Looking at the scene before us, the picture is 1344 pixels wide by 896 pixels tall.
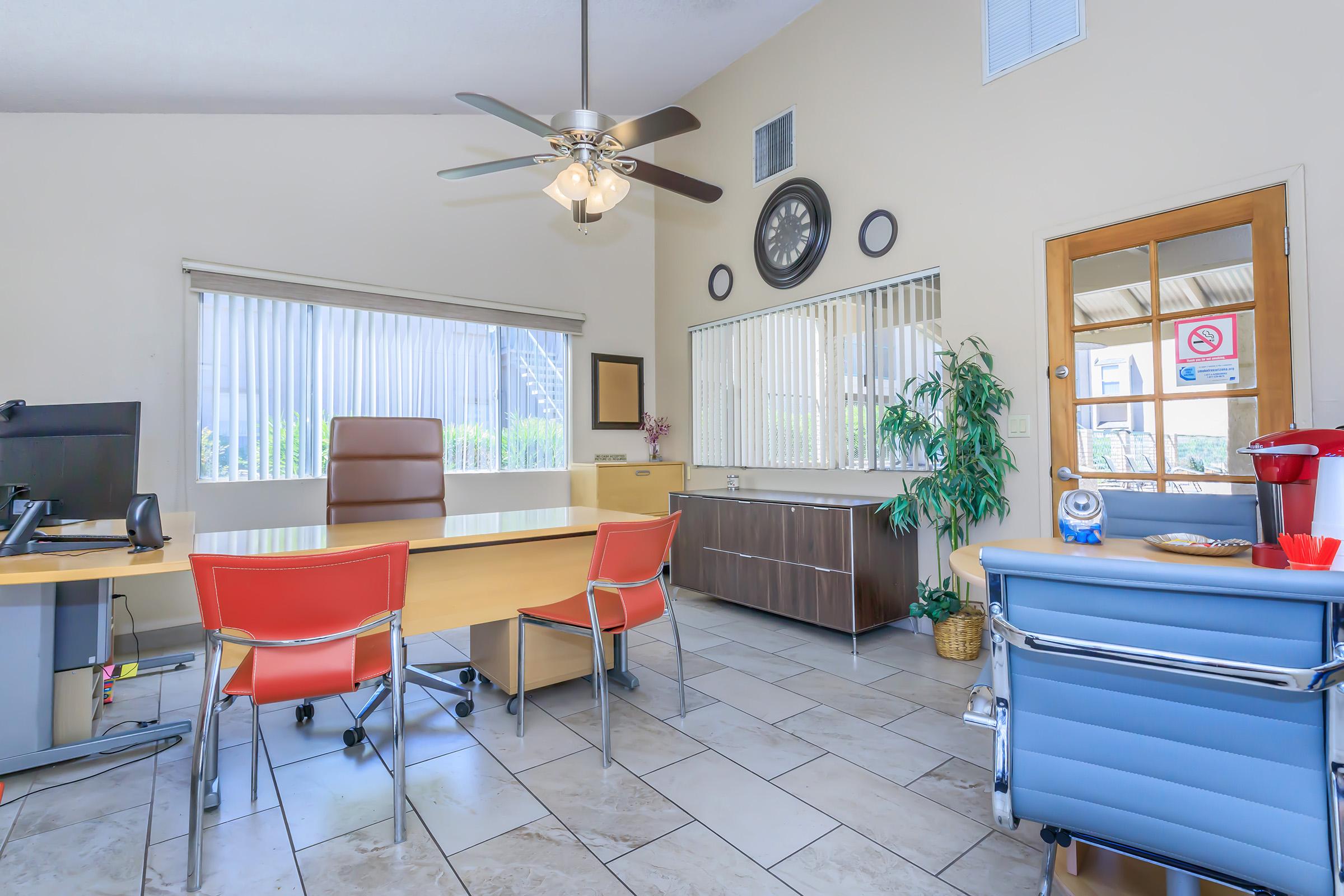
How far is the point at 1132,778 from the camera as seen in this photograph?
107 centimetres

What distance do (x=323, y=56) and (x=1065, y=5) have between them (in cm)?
386

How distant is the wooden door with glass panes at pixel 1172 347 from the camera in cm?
249

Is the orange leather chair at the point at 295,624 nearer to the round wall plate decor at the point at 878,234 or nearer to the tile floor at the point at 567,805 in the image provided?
the tile floor at the point at 567,805

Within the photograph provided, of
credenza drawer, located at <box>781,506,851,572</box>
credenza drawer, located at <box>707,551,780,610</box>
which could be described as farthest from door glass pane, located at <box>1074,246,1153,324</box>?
credenza drawer, located at <box>707,551,780,610</box>

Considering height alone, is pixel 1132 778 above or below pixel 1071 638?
below

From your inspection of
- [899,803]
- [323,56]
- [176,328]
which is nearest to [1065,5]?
[899,803]

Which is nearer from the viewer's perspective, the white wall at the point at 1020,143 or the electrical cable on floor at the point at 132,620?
the white wall at the point at 1020,143

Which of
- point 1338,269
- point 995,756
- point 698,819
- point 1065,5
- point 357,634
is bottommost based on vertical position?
point 698,819

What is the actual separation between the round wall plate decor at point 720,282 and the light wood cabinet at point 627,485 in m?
1.47

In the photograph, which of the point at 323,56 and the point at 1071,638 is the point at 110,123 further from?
the point at 1071,638

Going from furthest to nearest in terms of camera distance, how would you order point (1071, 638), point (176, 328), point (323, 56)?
1. point (176, 328)
2. point (323, 56)
3. point (1071, 638)

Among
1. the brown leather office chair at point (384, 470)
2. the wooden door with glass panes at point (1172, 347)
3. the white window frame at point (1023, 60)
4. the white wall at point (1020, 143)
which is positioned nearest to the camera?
the white wall at point (1020, 143)

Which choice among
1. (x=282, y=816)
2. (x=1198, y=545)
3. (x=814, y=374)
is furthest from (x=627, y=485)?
(x=1198, y=545)

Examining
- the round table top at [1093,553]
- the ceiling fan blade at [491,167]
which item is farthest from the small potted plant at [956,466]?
the ceiling fan blade at [491,167]
